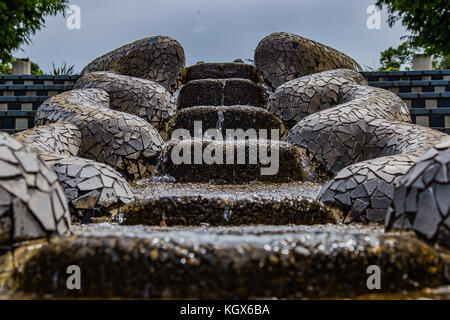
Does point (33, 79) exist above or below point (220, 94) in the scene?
above

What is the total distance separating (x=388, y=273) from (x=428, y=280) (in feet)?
0.62

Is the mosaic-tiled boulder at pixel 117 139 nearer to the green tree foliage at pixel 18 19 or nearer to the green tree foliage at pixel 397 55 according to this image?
the green tree foliage at pixel 18 19

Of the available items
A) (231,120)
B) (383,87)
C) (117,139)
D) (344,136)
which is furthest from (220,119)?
(383,87)

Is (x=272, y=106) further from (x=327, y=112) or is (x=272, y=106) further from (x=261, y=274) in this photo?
(x=261, y=274)

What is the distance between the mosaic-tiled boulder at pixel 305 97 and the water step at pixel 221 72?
2.75 m

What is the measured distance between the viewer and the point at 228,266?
1.73m

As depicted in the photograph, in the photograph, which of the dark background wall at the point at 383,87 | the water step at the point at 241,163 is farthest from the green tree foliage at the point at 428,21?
the water step at the point at 241,163

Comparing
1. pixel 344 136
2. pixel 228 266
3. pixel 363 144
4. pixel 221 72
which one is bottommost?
pixel 228 266

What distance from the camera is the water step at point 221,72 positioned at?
31.6ft

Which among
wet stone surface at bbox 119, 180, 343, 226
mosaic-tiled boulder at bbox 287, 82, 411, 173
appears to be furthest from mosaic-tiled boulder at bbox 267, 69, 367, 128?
wet stone surface at bbox 119, 180, 343, 226

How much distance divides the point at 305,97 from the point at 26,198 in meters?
5.48

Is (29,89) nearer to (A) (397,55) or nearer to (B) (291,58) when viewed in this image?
(B) (291,58)
